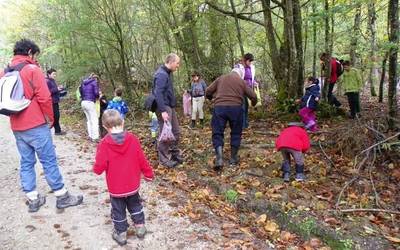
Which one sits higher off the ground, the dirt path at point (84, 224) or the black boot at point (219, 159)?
the black boot at point (219, 159)

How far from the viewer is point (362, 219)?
5.48m

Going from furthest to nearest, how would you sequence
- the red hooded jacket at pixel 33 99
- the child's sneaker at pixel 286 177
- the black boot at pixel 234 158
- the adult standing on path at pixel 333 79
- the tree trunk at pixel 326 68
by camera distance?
Answer: the adult standing on path at pixel 333 79 → the tree trunk at pixel 326 68 → the black boot at pixel 234 158 → the child's sneaker at pixel 286 177 → the red hooded jacket at pixel 33 99

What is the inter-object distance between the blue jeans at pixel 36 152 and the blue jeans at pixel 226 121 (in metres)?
3.03

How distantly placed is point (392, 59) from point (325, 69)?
14.9 ft

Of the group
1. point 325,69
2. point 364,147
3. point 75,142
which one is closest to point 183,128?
point 75,142

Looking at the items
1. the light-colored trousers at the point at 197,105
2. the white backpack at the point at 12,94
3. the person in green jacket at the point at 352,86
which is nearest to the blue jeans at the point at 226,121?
the white backpack at the point at 12,94

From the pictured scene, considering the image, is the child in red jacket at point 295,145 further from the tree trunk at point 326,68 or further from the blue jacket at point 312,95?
the tree trunk at point 326,68

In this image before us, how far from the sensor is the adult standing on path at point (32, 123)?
486 cm

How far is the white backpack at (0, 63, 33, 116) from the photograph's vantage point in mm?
4711

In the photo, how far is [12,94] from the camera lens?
15.5ft

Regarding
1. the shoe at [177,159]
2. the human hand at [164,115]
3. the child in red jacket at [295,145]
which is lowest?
the shoe at [177,159]

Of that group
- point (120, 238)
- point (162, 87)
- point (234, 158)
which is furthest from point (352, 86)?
point (120, 238)

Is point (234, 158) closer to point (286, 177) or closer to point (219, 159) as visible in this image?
point (219, 159)

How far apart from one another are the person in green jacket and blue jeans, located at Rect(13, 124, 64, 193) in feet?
28.1
